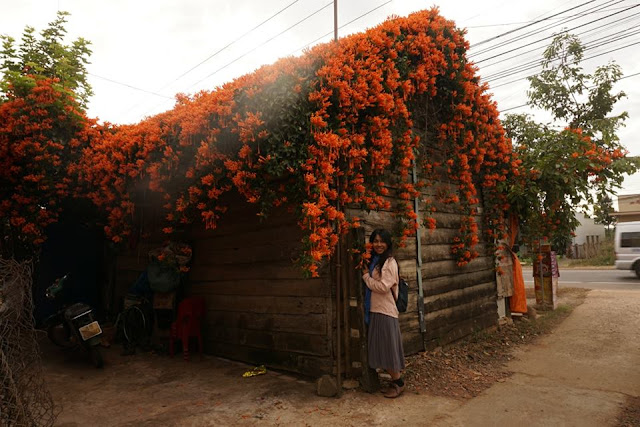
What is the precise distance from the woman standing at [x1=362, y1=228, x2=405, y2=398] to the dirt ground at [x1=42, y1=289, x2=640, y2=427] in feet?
1.18

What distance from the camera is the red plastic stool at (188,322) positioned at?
6.44 metres

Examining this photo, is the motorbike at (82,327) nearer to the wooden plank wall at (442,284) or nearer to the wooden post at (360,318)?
the wooden post at (360,318)

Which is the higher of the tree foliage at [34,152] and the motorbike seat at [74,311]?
the tree foliage at [34,152]

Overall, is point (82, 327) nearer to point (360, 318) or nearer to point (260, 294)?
point (260, 294)

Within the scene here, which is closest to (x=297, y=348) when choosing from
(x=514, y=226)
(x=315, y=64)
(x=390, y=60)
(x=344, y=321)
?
(x=344, y=321)

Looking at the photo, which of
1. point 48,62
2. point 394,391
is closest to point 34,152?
point 48,62

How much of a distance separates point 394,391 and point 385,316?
834 millimetres

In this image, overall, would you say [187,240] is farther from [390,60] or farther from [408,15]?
[408,15]

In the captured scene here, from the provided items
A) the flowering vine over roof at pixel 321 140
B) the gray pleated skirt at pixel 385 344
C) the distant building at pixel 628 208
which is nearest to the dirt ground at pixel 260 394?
the gray pleated skirt at pixel 385 344

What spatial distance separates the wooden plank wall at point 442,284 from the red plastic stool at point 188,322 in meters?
3.09

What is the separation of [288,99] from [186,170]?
6.12 ft

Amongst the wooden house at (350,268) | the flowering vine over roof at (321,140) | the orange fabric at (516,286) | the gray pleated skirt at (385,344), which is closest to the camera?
the flowering vine over roof at (321,140)

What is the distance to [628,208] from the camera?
34.9 meters

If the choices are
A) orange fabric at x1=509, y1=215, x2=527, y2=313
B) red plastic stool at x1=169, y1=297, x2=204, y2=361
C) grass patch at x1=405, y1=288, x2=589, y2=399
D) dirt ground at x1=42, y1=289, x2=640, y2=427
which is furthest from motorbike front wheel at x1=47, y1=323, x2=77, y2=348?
orange fabric at x1=509, y1=215, x2=527, y2=313
